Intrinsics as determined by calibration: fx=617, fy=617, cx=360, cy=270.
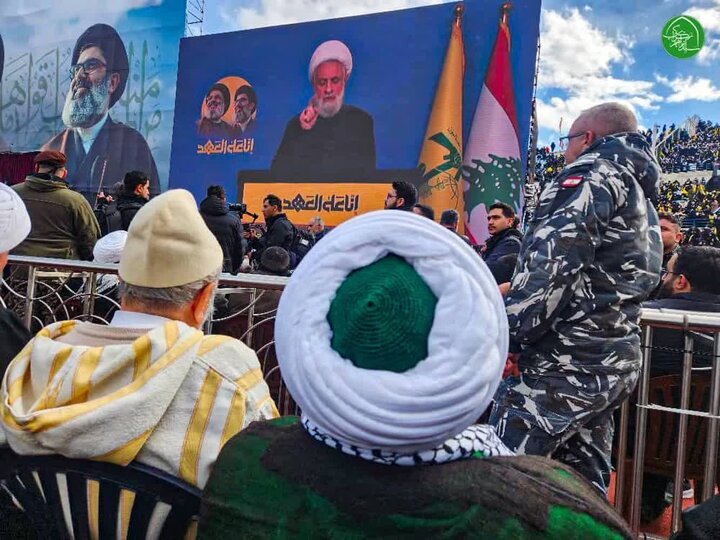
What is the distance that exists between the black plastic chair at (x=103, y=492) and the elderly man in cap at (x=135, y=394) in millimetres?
27

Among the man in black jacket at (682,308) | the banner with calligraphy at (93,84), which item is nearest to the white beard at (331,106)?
the banner with calligraphy at (93,84)

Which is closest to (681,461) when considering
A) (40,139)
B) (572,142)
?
(572,142)

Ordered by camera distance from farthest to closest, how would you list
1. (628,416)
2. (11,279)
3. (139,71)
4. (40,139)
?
(40,139), (139,71), (11,279), (628,416)

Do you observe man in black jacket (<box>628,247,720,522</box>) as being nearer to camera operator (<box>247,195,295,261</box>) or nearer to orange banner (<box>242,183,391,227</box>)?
camera operator (<box>247,195,295,261</box>)

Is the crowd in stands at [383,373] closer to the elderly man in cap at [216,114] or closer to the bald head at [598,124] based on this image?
the bald head at [598,124]

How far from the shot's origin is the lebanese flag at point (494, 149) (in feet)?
32.8

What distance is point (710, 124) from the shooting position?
645 inches

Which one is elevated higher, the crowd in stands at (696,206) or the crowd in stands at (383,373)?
the crowd in stands at (696,206)

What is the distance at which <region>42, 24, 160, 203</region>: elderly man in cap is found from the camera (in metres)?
15.4

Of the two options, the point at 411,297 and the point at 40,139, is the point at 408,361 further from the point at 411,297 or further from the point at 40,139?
the point at 40,139

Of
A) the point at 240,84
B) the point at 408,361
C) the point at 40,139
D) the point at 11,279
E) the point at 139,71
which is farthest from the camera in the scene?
the point at 40,139

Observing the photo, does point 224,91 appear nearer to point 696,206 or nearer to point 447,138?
point 447,138

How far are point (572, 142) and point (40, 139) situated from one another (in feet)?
60.8

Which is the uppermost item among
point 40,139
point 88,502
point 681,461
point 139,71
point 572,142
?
point 139,71
